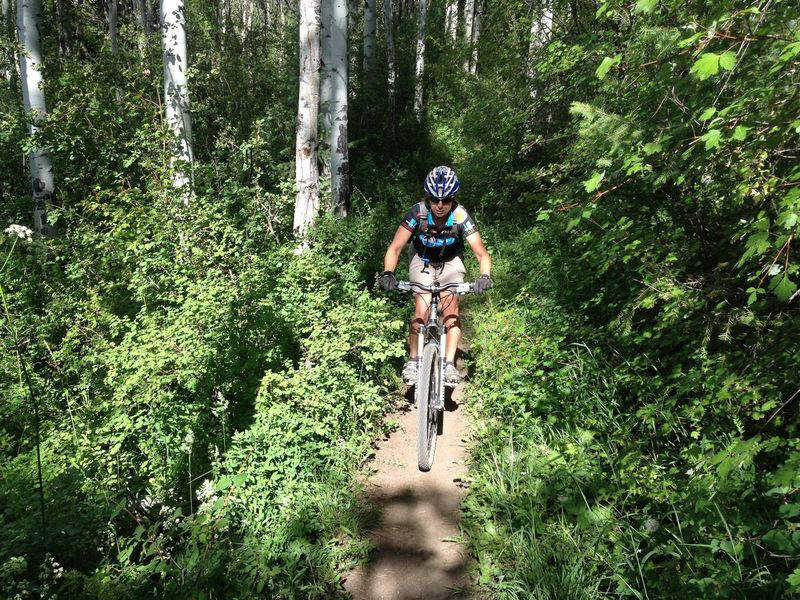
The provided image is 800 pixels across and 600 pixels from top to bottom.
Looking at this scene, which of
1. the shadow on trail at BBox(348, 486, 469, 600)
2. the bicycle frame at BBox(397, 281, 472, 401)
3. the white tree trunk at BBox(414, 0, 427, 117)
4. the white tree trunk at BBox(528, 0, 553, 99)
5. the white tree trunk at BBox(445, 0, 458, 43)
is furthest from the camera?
the white tree trunk at BBox(445, 0, 458, 43)

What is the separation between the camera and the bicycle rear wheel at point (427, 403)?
463 cm

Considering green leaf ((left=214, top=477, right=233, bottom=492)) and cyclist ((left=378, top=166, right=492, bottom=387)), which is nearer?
green leaf ((left=214, top=477, right=233, bottom=492))

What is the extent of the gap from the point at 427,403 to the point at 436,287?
3.88ft

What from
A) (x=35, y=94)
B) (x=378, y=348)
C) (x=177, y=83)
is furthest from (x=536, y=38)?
(x=35, y=94)

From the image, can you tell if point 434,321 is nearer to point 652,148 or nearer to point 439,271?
point 439,271

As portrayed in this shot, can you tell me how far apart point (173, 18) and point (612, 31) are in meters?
6.13

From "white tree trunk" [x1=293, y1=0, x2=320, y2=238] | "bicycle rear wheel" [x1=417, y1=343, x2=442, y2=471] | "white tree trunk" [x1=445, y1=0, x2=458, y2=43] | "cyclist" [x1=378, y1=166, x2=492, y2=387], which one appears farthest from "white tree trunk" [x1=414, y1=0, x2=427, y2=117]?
"bicycle rear wheel" [x1=417, y1=343, x2=442, y2=471]

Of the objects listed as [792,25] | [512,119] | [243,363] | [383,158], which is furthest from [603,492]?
[383,158]

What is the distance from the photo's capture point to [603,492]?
378 cm

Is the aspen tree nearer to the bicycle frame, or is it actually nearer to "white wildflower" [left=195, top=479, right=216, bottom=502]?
the bicycle frame

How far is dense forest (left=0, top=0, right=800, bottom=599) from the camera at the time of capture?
9.91ft

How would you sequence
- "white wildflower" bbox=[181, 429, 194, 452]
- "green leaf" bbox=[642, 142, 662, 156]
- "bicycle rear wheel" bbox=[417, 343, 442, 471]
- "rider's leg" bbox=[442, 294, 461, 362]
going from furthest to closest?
"rider's leg" bbox=[442, 294, 461, 362], "bicycle rear wheel" bbox=[417, 343, 442, 471], "white wildflower" bbox=[181, 429, 194, 452], "green leaf" bbox=[642, 142, 662, 156]

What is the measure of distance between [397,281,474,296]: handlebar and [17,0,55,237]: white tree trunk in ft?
21.8

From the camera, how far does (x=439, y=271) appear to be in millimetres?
5539
